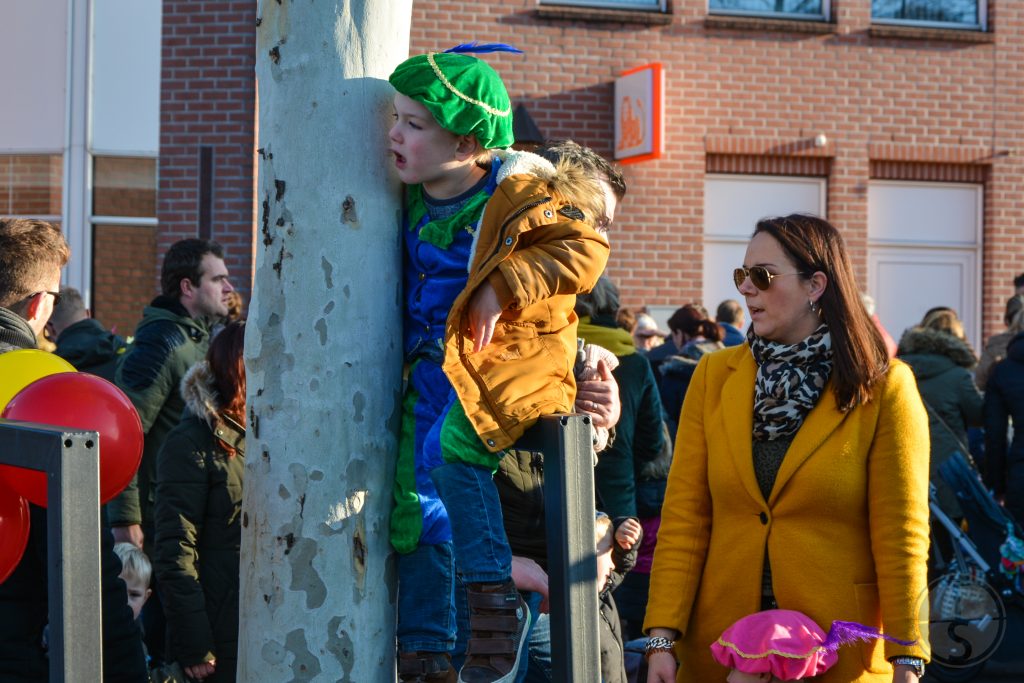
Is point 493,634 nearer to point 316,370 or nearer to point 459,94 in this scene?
point 316,370

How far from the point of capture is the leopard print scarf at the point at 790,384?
3338mm

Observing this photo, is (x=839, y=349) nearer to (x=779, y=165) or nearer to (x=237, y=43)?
(x=237, y=43)

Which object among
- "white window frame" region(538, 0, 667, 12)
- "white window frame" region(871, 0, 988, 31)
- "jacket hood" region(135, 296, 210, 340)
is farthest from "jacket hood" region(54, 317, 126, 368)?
"white window frame" region(871, 0, 988, 31)

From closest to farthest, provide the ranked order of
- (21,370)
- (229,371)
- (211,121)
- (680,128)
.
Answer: (21,370)
(229,371)
(211,121)
(680,128)

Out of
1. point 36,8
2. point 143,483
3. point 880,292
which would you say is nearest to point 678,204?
point 880,292

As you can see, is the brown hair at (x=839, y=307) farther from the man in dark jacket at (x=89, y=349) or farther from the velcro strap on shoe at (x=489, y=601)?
the man in dark jacket at (x=89, y=349)

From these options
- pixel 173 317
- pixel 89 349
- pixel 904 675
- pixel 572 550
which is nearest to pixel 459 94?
pixel 572 550

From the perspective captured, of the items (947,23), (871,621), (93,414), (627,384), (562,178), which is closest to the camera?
(562,178)

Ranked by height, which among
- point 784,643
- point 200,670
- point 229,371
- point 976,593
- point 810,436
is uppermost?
point 229,371

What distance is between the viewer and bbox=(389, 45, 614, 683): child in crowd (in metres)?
2.34

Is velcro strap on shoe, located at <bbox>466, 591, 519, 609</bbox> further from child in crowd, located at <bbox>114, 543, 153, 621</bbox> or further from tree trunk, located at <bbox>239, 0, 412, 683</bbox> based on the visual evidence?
child in crowd, located at <bbox>114, 543, 153, 621</bbox>

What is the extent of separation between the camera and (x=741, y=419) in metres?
3.42

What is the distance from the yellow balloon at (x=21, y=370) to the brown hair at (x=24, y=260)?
1.80 feet

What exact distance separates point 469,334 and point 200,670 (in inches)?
111
